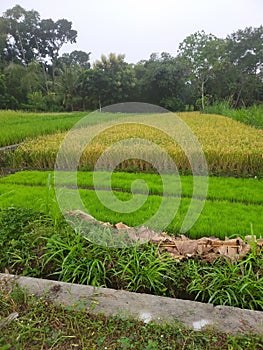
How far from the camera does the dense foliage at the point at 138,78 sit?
78.3 ft

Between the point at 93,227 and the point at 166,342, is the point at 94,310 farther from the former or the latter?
the point at 93,227

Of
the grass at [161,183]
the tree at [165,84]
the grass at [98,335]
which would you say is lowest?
the grass at [161,183]

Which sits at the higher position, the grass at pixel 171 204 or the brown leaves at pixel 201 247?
the brown leaves at pixel 201 247

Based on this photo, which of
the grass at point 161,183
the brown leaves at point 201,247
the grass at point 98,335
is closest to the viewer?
the grass at point 98,335

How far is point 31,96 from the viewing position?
2348cm

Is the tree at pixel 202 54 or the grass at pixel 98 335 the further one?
the tree at pixel 202 54

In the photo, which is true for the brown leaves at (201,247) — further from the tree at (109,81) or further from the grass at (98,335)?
the tree at (109,81)

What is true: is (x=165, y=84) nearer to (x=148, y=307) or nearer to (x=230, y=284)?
(x=230, y=284)

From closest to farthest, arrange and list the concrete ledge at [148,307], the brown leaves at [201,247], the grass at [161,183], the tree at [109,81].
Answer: the concrete ledge at [148,307]
the brown leaves at [201,247]
the grass at [161,183]
the tree at [109,81]

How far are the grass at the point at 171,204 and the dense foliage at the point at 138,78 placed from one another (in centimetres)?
1966

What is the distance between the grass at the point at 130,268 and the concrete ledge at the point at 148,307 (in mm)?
139

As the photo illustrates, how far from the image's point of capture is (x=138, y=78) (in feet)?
Answer: 105

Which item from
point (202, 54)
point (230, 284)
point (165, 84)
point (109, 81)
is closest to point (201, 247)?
point (230, 284)

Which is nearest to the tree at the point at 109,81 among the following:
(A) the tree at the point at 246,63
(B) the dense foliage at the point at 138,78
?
(B) the dense foliage at the point at 138,78
